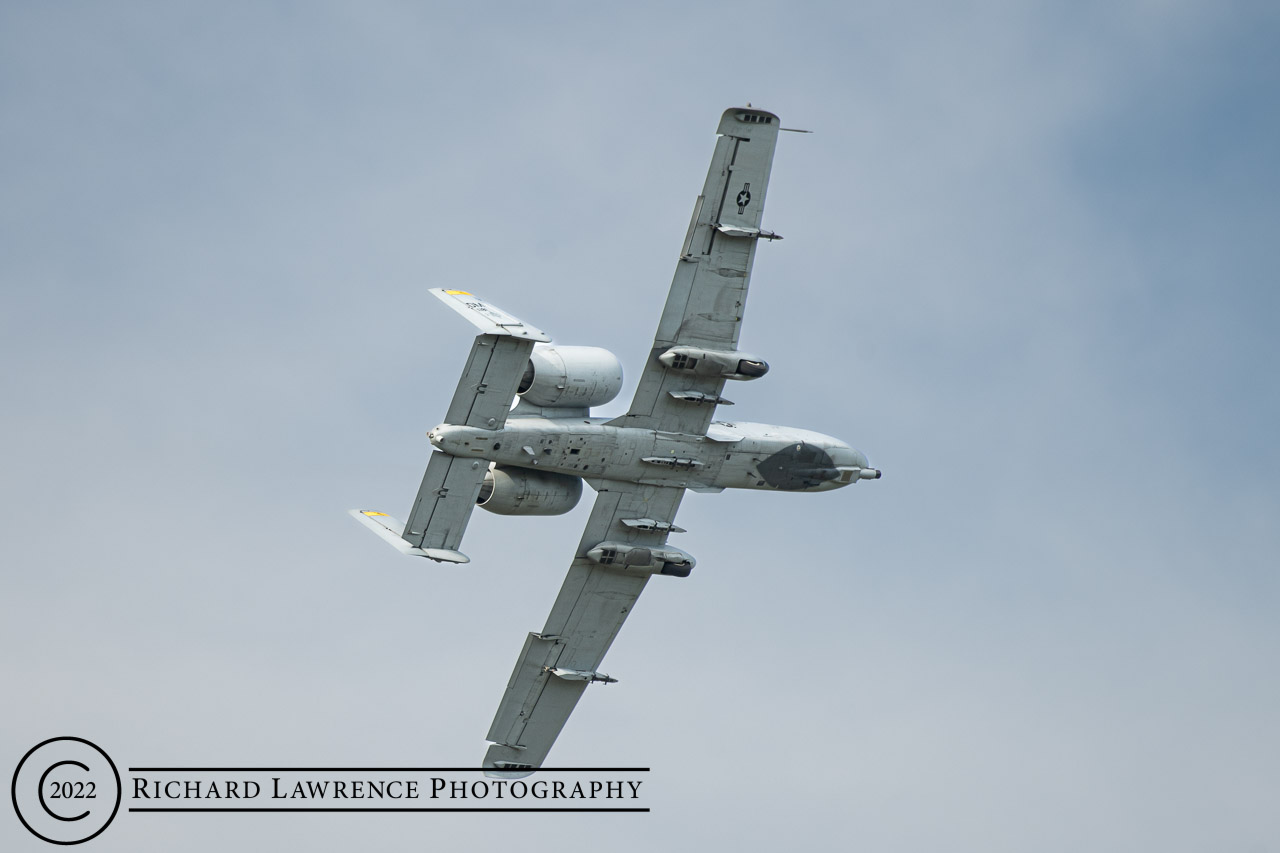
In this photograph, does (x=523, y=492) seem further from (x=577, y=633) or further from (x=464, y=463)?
(x=577, y=633)

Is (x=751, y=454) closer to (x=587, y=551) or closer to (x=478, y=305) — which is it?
(x=587, y=551)

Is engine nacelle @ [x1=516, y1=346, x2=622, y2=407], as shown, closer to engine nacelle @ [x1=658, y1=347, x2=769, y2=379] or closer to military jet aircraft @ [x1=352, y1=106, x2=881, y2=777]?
military jet aircraft @ [x1=352, y1=106, x2=881, y2=777]

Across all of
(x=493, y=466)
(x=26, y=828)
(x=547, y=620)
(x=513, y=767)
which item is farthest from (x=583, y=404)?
(x=26, y=828)

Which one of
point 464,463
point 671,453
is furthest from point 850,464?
point 464,463

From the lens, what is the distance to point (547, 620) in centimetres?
5488

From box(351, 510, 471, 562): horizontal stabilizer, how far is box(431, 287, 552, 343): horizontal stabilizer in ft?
17.0

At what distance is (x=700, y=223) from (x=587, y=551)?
893 cm

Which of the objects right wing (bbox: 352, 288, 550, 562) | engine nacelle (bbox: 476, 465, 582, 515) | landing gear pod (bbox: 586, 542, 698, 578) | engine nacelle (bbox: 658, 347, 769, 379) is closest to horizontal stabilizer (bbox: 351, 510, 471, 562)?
right wing (bbox: 352, 288, 550, 562)

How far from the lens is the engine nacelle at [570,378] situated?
164 feet

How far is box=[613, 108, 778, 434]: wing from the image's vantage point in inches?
1966

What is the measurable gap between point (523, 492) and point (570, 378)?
9.77ft

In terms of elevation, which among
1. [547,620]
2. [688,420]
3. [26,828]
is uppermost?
[688,420]

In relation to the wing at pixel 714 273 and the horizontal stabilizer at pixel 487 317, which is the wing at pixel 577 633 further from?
the horizontal stabilizer at pixel 487 317

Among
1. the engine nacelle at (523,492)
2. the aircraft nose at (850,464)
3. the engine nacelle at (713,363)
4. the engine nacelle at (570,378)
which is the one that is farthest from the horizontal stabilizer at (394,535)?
the aircraft nose at (850,464)
